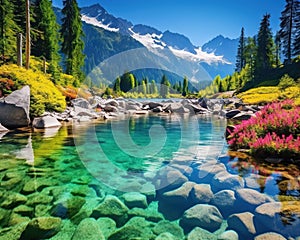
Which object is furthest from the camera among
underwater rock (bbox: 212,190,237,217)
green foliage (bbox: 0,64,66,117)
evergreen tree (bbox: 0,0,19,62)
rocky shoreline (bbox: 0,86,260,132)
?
evergreen tree (bbox: 0,0,19,62)

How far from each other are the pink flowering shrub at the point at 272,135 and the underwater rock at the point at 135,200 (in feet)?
14.2

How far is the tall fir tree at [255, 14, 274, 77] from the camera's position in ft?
180

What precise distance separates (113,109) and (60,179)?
68.0 feet

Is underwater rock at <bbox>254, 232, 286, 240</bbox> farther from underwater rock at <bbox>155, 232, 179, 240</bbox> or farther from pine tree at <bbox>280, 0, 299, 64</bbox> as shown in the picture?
pine tree at <bbox>280, 0, 299, 64</bbox>

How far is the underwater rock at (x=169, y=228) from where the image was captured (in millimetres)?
3451

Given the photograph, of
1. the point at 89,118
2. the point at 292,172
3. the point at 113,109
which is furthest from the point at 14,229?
the point at 113,109

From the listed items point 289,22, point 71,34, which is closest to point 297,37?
point 289,22

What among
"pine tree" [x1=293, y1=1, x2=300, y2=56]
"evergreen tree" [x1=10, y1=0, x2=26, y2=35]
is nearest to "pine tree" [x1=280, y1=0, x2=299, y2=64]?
"pine tree" [x1=293, y1=1, x2=300, y2=56]

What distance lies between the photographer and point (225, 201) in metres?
4.32

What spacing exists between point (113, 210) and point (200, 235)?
4.71ft

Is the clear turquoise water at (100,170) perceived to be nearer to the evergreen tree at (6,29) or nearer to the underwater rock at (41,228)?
the underwater rock at (41,228)

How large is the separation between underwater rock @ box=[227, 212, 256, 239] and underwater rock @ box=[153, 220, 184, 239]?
0.74 metres

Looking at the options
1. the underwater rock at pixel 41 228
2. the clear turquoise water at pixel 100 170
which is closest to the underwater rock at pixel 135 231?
the clear turquoise water at pixel 100 170

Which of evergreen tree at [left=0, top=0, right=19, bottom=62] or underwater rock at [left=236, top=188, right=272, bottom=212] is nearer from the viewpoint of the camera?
underwater rock at [left=236, top=188, right=272, bottom=212]
